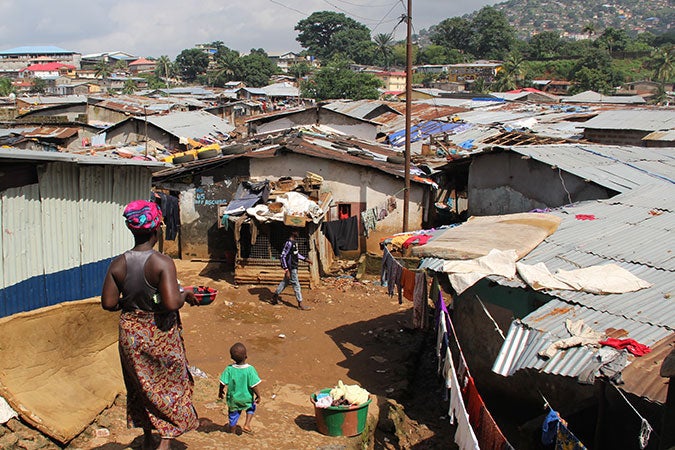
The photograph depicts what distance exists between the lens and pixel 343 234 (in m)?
16.1

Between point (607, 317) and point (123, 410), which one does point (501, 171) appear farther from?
point (123, 410)

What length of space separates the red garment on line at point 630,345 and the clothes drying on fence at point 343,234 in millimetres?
10585

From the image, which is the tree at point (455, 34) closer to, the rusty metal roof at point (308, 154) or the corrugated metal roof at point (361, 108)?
the corrugated metal roof at point (361, 108)

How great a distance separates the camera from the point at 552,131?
22.2 metres

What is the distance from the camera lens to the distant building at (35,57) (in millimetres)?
120562

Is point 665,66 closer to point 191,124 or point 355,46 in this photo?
point 355,46

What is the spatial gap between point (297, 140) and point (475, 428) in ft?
44.3

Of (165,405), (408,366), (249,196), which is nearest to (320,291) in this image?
(249,196)

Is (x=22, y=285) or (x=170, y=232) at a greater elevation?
(x=22, y=285)

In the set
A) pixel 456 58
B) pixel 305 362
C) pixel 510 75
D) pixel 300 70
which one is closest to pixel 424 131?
pixel 305 362

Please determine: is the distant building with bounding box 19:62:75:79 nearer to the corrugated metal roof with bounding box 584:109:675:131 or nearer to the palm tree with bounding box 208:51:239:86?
the palm tree with bounding box 208:51:239:86

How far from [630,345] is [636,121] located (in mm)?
17461

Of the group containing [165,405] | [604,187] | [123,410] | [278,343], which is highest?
[604,187]

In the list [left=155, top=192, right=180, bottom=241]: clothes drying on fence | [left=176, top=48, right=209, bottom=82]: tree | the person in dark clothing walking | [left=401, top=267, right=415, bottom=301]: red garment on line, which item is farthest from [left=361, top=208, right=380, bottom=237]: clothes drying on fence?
[left=176, top=48, right=209, bottom=82]: tree
